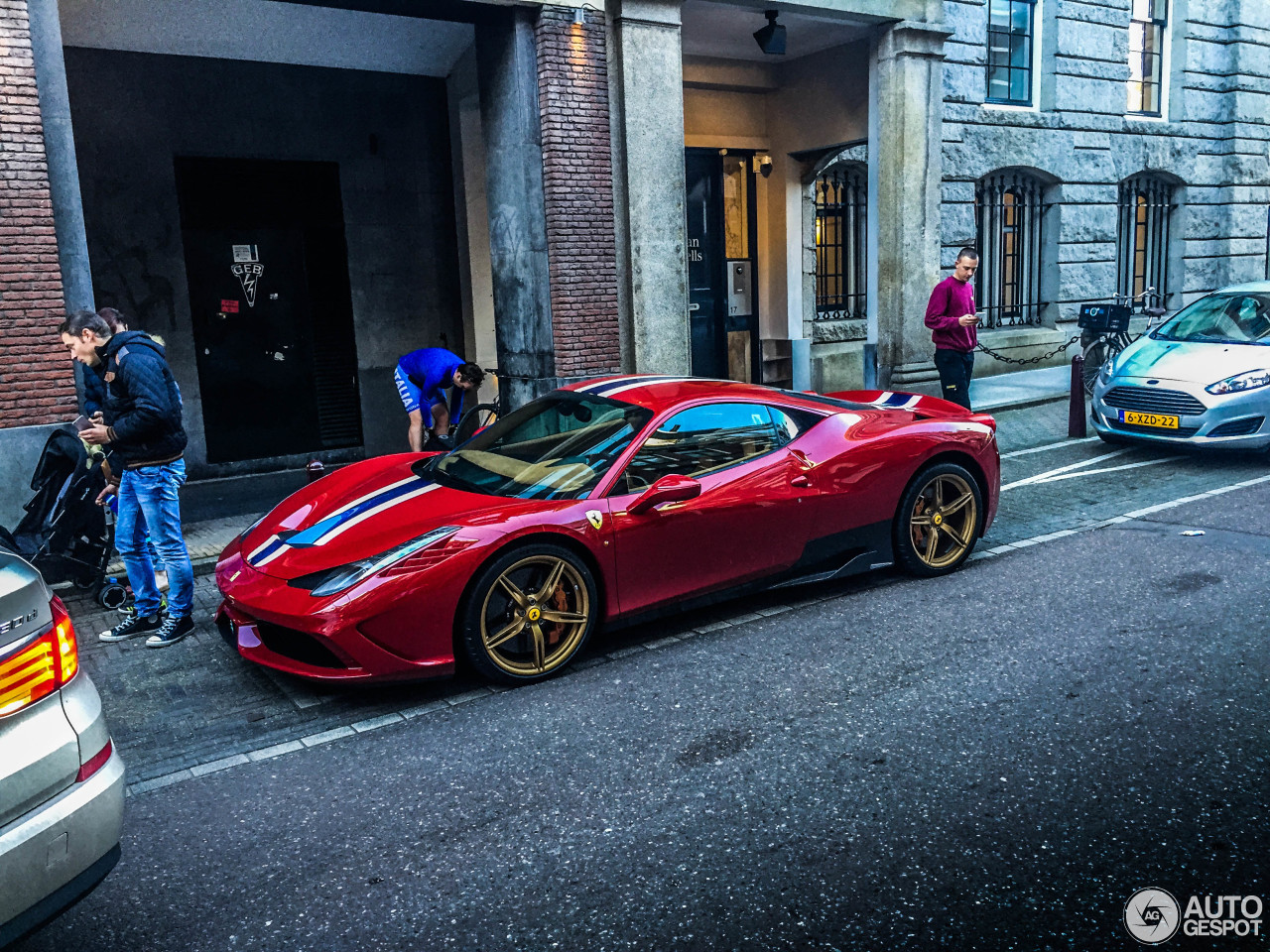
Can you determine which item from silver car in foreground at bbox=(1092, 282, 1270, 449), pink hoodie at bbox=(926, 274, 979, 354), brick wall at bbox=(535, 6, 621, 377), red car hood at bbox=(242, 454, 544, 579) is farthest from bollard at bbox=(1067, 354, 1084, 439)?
red car hood at bbox=(242, 454, 544, 579)

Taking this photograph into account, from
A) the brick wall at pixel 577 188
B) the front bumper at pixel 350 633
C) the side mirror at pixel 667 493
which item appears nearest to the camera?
the front bumper at pixel 350 633

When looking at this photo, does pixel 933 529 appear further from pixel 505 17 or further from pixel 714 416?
pixel 505 17

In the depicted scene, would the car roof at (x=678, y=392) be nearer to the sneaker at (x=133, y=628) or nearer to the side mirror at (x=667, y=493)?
the side mirror at (x=667, y=493)

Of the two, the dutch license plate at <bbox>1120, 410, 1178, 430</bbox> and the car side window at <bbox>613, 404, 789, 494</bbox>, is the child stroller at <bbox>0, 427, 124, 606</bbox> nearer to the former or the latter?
the car side window at <bbox>613, 404, 789, 494</bbox>

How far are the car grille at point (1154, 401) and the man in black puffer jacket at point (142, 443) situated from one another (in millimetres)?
8320

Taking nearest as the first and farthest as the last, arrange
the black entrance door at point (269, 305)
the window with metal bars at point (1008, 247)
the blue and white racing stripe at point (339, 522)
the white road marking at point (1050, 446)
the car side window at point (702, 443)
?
1. the blue and white racing stripe at point (339, 522)
2. the car side window at point (702, 443)
3. the white road marking at point (1050, 446)
4. the black entrance door at point (269, 305)
5. the window with metal bars at point (1008, 247)

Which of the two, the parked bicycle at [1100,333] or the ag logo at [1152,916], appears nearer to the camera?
the ag logo at [1152,916]

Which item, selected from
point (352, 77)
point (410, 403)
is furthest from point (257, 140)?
point (410, 403)

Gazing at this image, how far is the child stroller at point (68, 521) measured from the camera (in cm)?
686

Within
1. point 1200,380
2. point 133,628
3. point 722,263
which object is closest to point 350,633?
point 133,628

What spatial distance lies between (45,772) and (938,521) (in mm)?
5337

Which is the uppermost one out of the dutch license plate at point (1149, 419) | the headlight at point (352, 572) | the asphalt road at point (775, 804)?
the headlight at point (352, 572)

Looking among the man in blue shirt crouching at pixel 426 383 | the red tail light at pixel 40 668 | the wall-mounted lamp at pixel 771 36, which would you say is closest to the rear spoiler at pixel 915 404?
the man in blue shirt crouching at pixel 426 383

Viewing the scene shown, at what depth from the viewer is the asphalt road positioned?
3266 mm
